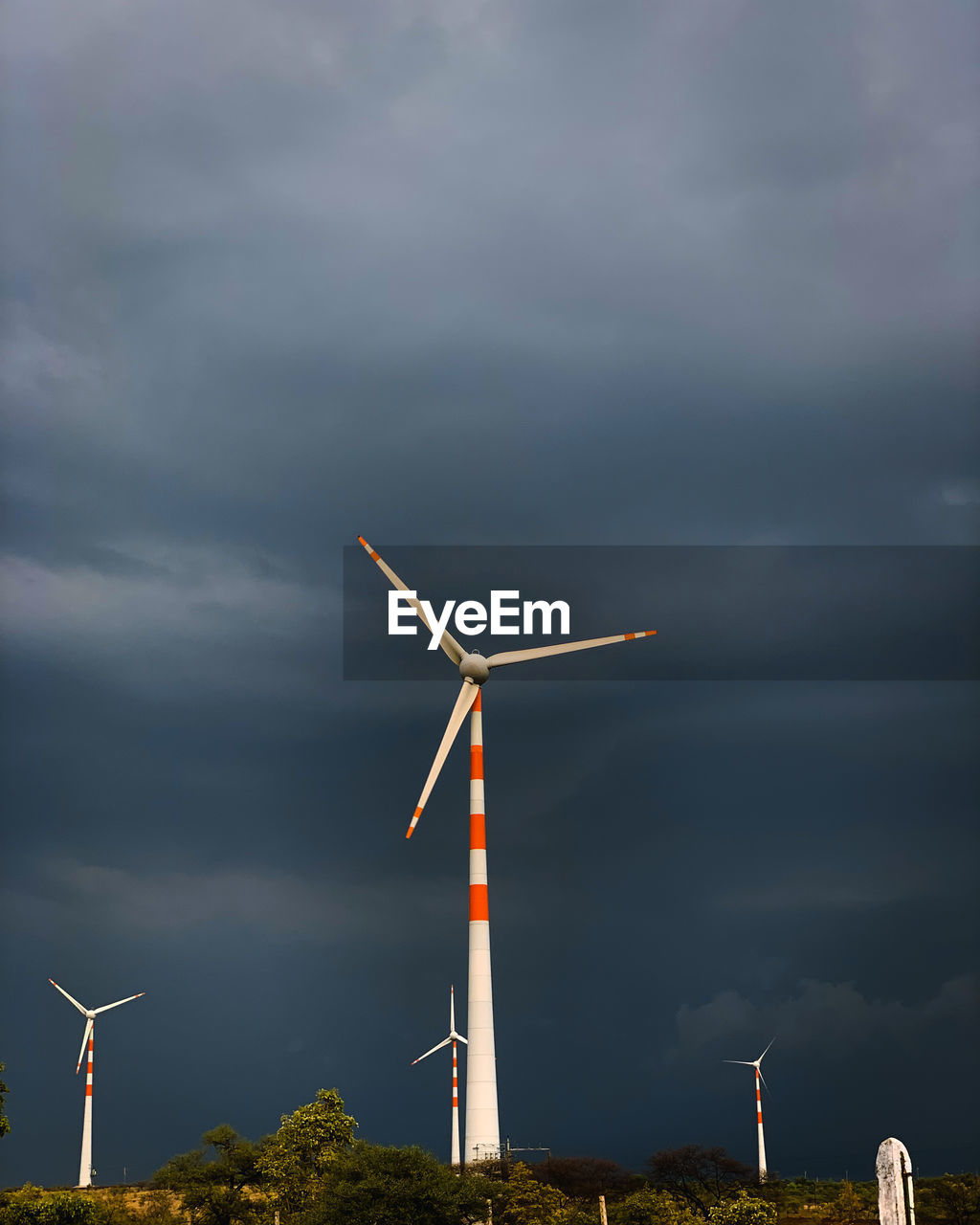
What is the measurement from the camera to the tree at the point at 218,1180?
110 meters

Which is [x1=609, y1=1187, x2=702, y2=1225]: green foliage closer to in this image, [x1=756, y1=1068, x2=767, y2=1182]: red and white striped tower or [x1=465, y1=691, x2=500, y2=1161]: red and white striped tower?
[x1=465, y1=691, x2=500, y2=1161]: red and white striped tower

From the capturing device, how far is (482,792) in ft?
331

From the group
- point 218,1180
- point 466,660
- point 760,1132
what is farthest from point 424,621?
point 760,1132

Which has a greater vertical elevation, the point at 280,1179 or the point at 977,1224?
the point at 280,1179

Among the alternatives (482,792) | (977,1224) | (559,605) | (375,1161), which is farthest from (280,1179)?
(977,1224)

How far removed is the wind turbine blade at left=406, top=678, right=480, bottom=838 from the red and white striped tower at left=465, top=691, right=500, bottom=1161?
2222 millimetres

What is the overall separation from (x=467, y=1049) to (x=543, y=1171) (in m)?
42.9

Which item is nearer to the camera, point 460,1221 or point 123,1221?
point 460,1221

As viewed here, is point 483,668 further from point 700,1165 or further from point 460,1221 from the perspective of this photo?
point 700,1165

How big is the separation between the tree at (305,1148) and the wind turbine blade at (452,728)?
28.4m

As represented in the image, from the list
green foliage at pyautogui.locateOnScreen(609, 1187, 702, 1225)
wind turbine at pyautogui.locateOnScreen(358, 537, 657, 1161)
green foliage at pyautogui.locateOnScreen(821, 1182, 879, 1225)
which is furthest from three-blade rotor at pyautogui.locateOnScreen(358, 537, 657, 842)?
green foliage at pyautogui.locateOnScreen(821, 1182, 879, 1225)

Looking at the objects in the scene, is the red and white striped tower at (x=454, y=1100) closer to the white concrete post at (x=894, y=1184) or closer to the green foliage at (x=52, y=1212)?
the green foliage at (x=52, y=1212)

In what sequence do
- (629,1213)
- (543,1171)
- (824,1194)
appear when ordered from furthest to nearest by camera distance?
(824,1194), (543,1171), (629,1213)

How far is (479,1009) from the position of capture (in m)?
97.2
